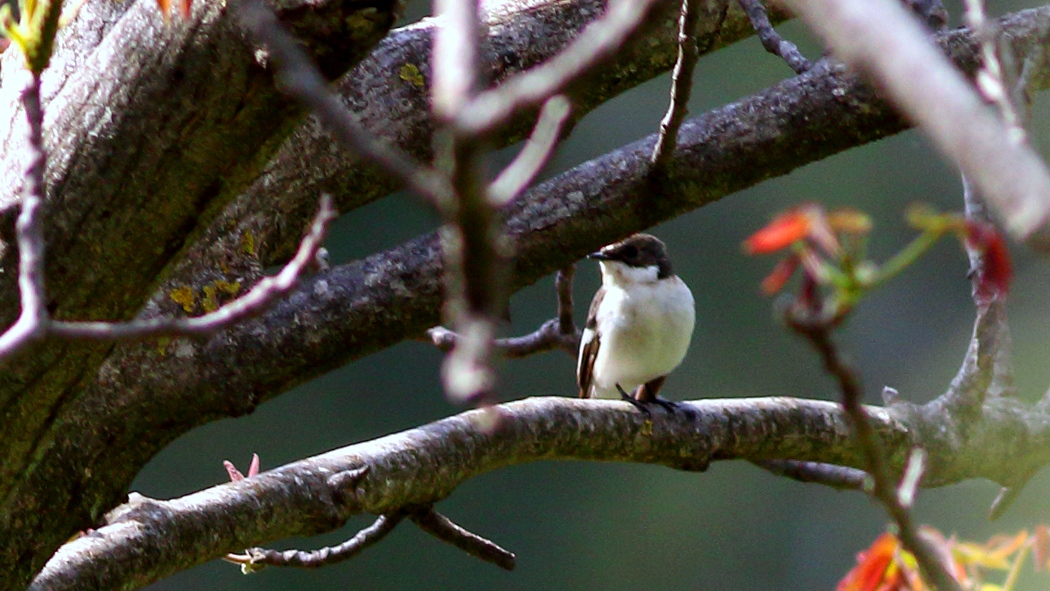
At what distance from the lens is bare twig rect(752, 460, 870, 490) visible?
9.32 ft

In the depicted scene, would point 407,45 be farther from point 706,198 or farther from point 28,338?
point 28,338

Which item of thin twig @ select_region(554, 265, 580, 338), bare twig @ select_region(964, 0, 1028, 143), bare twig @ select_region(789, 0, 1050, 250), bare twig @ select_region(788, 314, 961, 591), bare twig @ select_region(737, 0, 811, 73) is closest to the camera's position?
bare twig @ select_region(789, 0, 1050, 250)

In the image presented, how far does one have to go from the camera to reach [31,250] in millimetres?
962

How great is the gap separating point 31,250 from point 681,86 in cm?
126

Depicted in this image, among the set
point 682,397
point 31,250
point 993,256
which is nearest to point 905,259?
point 993,256

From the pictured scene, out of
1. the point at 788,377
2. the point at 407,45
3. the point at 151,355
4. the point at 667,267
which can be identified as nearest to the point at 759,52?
the point at 788,377

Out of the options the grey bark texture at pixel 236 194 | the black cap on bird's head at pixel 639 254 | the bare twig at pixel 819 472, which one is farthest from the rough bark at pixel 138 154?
the black cap on bird's head at pixel 639 254

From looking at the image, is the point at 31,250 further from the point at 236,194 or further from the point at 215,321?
the point at 236,194

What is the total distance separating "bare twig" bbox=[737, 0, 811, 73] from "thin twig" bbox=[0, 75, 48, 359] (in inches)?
63.9

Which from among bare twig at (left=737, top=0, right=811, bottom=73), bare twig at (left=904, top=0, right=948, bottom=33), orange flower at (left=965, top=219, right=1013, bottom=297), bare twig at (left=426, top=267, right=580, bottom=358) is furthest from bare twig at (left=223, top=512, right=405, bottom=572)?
orange flower at (left=965, top=219, right=1013, bottom=297)

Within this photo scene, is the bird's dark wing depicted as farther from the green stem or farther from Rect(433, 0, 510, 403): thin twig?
Rect(433, 0, 510, 403): thin twig

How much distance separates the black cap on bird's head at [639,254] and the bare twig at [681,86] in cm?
256

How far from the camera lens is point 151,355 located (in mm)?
2154

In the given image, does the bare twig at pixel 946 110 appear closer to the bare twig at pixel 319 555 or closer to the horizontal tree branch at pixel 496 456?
the horizontal tree branch at pixel 496 456
